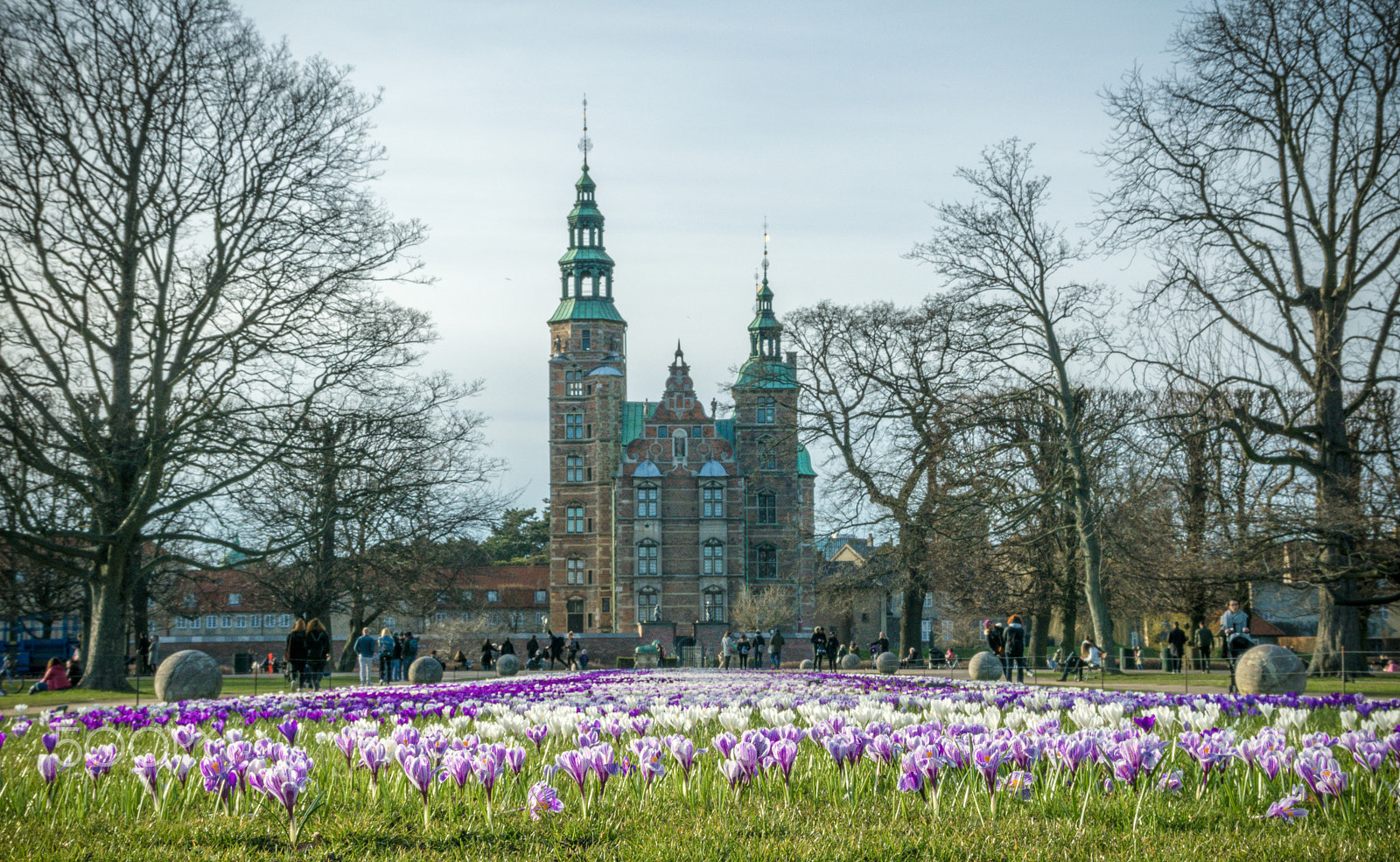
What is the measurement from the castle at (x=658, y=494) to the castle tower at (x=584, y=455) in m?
0.08

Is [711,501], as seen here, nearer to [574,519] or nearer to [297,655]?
[574,519]

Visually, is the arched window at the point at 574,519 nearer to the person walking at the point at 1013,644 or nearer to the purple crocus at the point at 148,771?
the person walking at the point at 1013,644

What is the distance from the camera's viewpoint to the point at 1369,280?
23141 mm

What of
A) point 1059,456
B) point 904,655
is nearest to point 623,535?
point 904,655

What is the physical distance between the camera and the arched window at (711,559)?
71312 mm

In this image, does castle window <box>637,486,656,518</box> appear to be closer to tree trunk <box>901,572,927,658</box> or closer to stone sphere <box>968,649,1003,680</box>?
tree trunk <box>901,572,927,658</box>

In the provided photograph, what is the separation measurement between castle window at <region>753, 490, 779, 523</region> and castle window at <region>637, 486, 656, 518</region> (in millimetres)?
6584

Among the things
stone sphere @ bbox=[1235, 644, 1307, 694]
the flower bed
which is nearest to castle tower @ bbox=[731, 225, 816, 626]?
stone sphere @ bbox=[1235, 644, 1307, 694]

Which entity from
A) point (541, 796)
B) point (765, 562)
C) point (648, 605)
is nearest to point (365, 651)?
point (541, 796)

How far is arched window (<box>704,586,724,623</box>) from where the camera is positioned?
70.9 meters

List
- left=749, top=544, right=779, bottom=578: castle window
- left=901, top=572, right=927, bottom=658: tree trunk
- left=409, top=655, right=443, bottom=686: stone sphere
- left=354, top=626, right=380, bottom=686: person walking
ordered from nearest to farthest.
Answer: left=409, top=655, right=443, bottom=686: stone sphere < left=354, top=626, right=380, bottom=686: person walking < left=901, top=572, right=927, bottom=658: tree trunk < left=749, top=544, right=779, bottom=578: castle window

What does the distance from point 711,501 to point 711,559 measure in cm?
349

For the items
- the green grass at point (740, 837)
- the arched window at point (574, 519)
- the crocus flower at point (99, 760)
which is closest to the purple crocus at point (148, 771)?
the green grass at point (740, 837)

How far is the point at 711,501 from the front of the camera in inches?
2837
